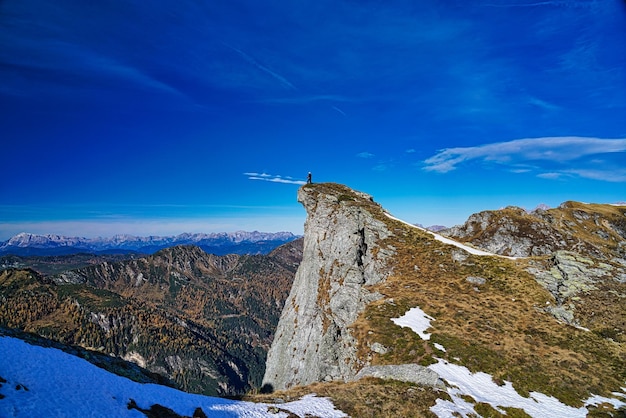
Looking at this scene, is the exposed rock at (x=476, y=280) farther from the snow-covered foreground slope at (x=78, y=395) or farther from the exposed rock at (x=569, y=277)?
the snow-covered foreground slope at (x=78, y=395)

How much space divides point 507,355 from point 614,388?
8.85 metres

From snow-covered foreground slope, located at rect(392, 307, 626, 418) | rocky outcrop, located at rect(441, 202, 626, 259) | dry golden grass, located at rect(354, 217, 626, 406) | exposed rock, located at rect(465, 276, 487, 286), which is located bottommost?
snow-covered foreground slope, located at rect(392, 307, 626, 418)

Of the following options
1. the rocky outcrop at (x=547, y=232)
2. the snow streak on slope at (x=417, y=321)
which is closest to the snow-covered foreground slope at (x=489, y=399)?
the snow streak on slope at (x=417, y=321)

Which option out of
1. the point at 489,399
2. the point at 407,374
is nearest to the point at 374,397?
the point at 407,374

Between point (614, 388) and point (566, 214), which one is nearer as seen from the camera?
point (614, 388)

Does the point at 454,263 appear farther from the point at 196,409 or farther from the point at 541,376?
the point at 196,409

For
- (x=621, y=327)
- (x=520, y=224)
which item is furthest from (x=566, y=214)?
(x=621, y=327)

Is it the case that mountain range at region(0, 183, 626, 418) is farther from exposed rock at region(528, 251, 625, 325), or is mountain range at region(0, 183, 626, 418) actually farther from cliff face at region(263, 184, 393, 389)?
cliff face at region(263, 184, 393, 389)

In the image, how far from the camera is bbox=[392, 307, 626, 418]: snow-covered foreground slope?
2547cm

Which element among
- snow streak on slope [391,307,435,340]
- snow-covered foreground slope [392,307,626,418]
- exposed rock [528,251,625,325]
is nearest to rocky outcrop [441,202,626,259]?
exposed rock [528,251,625,325]

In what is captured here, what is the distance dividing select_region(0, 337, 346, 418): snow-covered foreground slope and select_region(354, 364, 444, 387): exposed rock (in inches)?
349

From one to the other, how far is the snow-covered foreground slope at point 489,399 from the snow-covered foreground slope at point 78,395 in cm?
988

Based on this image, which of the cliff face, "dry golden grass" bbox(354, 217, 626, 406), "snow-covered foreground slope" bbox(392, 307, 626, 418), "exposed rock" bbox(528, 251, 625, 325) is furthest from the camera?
the cliff face

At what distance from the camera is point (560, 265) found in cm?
5506
